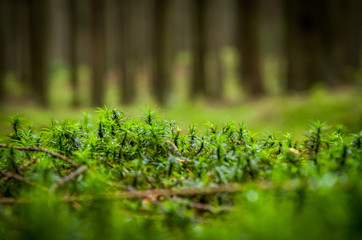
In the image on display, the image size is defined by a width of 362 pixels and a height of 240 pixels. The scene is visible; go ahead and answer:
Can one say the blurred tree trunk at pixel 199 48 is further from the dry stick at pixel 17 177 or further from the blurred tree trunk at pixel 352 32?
the dry stick at pixel 17 177

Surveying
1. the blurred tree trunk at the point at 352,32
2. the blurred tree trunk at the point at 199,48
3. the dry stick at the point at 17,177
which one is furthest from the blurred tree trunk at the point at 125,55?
the dry stick at the point at 17,177

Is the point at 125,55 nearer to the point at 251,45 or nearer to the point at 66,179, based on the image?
the point at 251,45

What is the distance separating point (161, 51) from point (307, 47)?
7.57 meters

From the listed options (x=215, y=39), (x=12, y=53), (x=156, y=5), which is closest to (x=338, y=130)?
(x=156, y=5)

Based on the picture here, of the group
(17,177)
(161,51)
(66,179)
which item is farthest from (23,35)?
(66,179)

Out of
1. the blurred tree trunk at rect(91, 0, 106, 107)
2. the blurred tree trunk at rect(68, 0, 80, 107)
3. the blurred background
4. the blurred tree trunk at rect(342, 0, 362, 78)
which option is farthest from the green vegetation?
the blurred tree trunk at rect(68, 0, 80, 107)

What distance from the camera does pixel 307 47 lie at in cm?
1398

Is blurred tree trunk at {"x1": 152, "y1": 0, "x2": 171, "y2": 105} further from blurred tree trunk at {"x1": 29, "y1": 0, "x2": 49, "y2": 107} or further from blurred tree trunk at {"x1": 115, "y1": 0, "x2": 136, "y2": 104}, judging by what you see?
blurred tree trunk at {"x1": 29, "y1": 0, "x2": 49, "y2": 107}

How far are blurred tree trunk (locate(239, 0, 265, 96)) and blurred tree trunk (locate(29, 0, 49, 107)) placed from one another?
12054 millimetres

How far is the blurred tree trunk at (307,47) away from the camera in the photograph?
13.6 metres

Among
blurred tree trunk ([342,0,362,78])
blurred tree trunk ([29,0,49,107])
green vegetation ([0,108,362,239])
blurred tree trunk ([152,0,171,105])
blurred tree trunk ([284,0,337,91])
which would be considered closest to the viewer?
green vegetation ([0,108,362,239])

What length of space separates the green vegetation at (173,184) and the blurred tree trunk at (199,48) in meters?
16.3

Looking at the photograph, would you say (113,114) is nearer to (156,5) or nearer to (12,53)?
(156,5)

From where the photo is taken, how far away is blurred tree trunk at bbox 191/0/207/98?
1727cm
